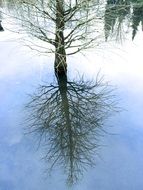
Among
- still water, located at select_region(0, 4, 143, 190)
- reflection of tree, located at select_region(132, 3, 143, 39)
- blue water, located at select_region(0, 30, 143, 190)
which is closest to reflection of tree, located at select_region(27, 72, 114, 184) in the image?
still water, located at select_region(0, 4, 143, 190)

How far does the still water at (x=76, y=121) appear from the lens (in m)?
7.30

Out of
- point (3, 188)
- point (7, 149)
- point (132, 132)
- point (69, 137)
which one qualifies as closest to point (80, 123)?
point (69, 137)

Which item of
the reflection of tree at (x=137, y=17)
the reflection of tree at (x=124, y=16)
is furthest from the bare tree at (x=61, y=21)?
the reflection of tree at (x=137, y=17)

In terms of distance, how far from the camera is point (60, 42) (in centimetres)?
1032

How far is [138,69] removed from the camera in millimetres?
11727

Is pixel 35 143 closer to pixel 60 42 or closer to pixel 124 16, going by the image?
pixel 60 42

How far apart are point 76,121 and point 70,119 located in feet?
0.62

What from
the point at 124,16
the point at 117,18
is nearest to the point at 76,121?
the point at 117,18

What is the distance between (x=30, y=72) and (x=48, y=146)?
381cm

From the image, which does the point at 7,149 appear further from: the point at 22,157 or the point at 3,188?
the point at 3,188

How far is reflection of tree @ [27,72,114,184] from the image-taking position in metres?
7.83

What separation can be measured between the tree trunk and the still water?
316 mm

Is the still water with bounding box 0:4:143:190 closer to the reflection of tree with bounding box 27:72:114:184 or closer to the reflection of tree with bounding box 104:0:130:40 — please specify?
the reflection of tree with bounding box 27:72:114:184

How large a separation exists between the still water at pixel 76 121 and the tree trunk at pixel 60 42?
1.04 ft
